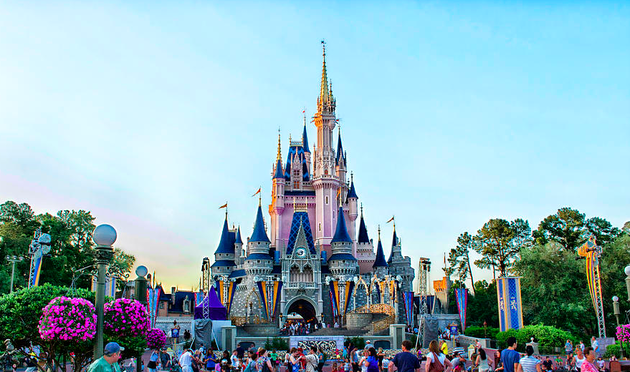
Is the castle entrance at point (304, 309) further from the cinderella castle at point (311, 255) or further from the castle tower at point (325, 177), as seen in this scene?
the castle tower at point (325, 177)

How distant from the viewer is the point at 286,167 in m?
68.8

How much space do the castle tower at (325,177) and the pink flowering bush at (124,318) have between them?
46505 mm

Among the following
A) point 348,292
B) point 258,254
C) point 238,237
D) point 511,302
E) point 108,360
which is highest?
point 238,237

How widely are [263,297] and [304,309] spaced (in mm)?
5363

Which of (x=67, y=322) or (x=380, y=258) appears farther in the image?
(x=380, y=258)

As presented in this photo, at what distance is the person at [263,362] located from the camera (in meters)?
12.0

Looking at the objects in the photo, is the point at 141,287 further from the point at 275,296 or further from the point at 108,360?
the point at 275,296

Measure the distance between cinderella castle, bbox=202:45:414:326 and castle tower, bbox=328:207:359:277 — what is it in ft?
0.33

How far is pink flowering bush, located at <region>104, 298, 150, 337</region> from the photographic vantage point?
44.4 feet

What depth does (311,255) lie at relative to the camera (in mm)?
57125

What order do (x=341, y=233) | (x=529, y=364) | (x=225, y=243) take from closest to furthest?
1. (x=529, y=364)
2. (x=341, y=233)
3. (x=225, y=243)

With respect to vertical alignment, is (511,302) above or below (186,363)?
above

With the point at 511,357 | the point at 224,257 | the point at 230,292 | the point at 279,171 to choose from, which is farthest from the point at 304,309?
the point at 511,357

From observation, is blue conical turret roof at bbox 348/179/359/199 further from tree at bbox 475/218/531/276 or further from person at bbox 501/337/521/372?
person at bbox 501/337/521/372
